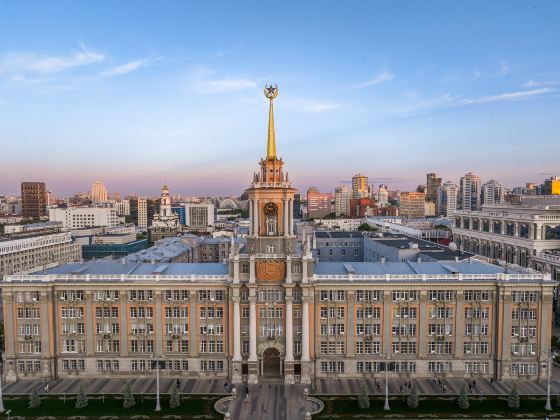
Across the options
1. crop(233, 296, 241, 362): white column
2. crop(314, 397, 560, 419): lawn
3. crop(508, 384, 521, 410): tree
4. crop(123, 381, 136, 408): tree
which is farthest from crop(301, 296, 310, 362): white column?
crop(508, 384, 521, 410): tree

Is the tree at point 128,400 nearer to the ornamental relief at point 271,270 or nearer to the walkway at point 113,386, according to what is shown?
the walkway at point 113,386

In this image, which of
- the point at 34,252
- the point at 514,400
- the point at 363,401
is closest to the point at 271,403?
the point at 363,401

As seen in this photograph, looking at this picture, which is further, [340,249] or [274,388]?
[340,249]

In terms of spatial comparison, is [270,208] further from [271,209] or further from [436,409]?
[436,409]

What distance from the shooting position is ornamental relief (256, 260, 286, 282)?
217ft

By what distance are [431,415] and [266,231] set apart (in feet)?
108

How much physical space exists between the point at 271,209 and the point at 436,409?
3476cm

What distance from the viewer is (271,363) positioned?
69.6 meters

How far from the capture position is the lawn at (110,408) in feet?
182

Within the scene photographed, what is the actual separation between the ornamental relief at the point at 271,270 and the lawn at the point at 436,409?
17.5 metres

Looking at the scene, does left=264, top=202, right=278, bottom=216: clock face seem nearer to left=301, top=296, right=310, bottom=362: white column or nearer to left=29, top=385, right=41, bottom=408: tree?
left=301, top=296, right=310, bottom=362: white column

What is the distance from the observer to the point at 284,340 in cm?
6594

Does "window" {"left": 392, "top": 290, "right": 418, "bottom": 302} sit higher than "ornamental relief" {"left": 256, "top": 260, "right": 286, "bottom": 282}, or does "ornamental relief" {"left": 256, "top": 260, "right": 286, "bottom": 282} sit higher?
"ornamental relief" {"left": 256, "top": 260, "right": 286, "bottom": 282}

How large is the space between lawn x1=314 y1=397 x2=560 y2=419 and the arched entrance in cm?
996
